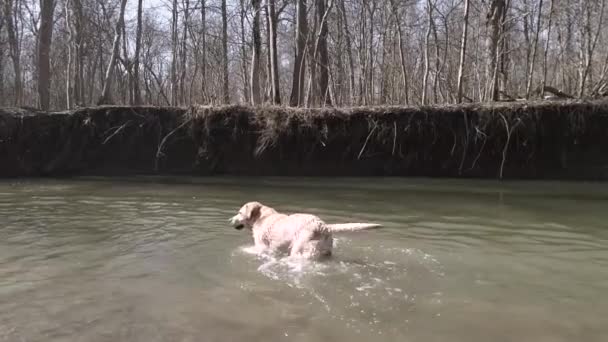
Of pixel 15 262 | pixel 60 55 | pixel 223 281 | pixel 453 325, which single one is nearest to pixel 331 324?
pixel 453 325

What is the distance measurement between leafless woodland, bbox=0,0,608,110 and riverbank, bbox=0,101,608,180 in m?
1.17

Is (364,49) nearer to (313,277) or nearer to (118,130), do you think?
(118,130)

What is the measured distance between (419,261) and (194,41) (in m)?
23.7

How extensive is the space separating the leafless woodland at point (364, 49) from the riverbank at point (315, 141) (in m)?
1.17

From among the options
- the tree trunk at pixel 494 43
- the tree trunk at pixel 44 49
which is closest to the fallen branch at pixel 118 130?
the tree trunk at pixel 44 49

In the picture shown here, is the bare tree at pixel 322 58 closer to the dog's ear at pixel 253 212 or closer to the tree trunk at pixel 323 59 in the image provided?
the tree trunk at pixel 323 59

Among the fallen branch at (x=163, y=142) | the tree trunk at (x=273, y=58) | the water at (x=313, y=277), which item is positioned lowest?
the water at (x=313, y=277)

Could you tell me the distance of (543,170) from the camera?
601 inches

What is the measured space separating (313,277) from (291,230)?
0.85m

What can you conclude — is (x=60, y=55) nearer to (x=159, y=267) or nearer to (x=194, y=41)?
(x=194, y=41)

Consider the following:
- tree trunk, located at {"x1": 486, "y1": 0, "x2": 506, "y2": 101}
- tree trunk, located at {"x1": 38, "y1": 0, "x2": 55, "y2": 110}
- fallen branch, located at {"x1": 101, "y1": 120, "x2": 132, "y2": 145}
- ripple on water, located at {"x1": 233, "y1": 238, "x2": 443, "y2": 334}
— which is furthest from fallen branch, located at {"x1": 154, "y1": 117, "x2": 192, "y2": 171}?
ripple on water, located at {"x1": 233, "y1": 238, "x2": 443, "y2": 334}

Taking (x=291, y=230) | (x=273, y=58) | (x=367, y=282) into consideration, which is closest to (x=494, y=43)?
(x=273, y=58)

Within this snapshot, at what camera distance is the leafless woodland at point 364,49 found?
17.2m

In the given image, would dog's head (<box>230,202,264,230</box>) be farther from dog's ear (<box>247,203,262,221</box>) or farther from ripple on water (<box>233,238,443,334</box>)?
ripple on water (<box>233,238,443,334</box>)
